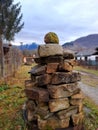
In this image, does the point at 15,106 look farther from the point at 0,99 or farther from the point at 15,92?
the point at 15,92

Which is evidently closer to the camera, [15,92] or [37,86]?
[37,86]

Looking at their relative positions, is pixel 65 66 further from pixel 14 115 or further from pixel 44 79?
pixel 14 115

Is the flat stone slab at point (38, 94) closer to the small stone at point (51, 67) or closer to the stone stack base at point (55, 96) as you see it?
the stone stack base at point (55, 96)

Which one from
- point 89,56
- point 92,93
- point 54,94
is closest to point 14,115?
point 54,94

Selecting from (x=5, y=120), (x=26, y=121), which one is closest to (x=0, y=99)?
→ (x=5, y=120)

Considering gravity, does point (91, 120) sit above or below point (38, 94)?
below

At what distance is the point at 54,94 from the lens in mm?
3961

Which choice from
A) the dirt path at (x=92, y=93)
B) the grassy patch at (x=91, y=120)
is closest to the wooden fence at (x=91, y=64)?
the dirt path at (x=92, y=93)

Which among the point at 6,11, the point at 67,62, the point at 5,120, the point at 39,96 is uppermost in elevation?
the point at 6,11

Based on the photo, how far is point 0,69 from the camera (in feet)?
33.6

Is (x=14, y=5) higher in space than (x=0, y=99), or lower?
higher

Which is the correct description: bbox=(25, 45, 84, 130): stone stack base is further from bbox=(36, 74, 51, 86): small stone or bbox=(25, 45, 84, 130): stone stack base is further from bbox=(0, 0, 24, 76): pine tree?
bbox=(0, 0, 24, 76): pine tree

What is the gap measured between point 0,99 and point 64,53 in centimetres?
293

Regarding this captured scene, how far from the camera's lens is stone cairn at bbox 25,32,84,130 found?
403 centimetres
